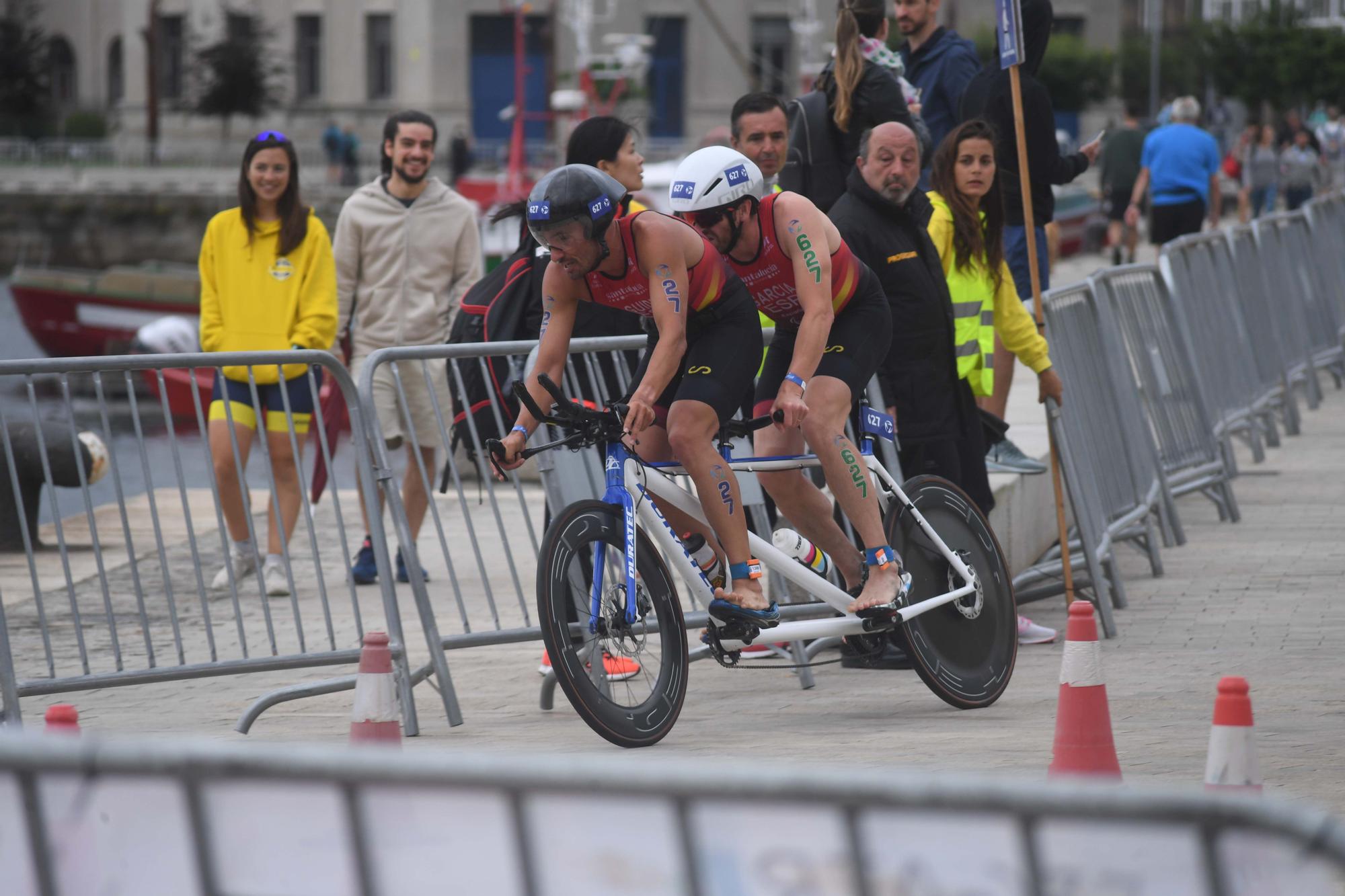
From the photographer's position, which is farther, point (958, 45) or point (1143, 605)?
point (958, 45)

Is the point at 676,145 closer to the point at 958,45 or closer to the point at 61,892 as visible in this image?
the point at 958,45

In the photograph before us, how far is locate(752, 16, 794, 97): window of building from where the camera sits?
70.6 meters

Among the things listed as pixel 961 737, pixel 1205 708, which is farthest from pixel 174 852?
pixel 1205 708

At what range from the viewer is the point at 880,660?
699cm

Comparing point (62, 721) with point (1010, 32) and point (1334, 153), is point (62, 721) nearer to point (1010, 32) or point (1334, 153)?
point (1010, 32)

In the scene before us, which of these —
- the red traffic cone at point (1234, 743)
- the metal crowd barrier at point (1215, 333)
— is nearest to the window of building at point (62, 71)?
the metal crowd barrier at point (1215, 333)

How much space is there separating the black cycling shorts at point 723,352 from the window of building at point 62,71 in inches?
3193

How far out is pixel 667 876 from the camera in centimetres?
193

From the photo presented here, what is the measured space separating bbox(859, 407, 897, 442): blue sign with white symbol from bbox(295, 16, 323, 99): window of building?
231 feet

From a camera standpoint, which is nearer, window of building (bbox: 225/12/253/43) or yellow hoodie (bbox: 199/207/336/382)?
yellow hoodie (bbox: 199/207/336/382)

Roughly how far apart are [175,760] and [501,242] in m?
28.9

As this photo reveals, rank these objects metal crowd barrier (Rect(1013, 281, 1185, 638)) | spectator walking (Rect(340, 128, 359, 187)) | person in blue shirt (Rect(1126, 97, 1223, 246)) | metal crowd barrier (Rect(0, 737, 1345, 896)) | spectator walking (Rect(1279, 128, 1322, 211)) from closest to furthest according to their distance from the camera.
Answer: metal crowd barrier (Rect(0, 737, 1345, 896)) < metal crowd barrier (Rect(1013, 281, 1185, 638)) < person in blue shirt (Rect(1126, 97, 1223, 246)) < spectator walking (Rect(1279, 128, 1322, 211)) < spectator walking (Rect(340, 128, 359, 187))

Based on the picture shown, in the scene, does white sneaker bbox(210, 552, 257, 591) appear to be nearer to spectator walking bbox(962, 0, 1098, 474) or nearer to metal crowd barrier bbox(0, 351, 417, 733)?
metal crowd barrier bbox(0, 351, 417, 733)

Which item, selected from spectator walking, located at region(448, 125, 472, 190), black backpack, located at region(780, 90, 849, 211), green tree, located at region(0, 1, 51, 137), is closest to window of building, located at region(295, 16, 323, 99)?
green tree, located at region(0, 1, 51, 137)
